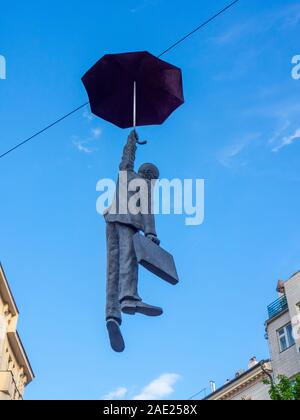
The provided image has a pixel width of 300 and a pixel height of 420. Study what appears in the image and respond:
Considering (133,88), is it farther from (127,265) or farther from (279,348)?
(279,348)

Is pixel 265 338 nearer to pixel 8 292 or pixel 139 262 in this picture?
pixel 8 292

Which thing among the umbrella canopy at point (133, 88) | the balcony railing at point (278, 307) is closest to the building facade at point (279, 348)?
the balcony railing at point (278, 307)

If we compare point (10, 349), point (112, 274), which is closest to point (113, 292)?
point (112, 274)

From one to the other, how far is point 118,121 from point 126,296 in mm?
2841

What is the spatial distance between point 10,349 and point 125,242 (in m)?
41.3

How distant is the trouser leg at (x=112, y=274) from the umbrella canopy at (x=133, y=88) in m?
1.70

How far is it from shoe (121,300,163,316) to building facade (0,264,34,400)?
3427 centimetres

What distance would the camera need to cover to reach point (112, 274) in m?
8.27

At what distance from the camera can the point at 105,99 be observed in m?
9.55

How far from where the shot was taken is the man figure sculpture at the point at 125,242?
788 cm

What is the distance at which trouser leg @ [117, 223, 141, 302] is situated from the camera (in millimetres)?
7867
